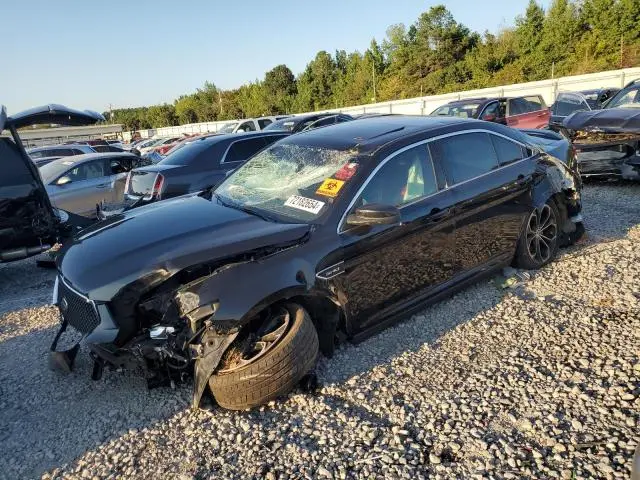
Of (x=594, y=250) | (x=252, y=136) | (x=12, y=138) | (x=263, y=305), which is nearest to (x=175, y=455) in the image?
(x=263, y=305)

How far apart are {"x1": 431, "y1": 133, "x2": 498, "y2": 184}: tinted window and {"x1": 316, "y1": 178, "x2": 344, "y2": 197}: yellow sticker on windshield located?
3.17 feet

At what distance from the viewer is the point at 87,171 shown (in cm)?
994

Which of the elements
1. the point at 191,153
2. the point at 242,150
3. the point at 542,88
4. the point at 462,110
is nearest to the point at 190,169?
the point at 191,153

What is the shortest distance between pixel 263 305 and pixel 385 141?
1756 millimetres

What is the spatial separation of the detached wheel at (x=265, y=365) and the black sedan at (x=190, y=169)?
183 inches

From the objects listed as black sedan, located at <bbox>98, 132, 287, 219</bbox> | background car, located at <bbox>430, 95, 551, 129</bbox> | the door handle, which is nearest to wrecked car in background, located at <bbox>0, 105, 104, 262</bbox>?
black sedan, located at <bbox>98, 132, 287, 219</bbox>

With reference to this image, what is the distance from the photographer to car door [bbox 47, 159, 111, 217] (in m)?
9.39

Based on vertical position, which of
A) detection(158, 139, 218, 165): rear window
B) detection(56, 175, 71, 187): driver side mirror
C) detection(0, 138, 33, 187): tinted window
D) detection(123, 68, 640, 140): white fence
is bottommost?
detection(123, 68, 640, 140): white fence

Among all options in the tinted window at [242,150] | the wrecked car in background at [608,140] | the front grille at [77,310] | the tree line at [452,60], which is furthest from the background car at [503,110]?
the tree line at [452,60]

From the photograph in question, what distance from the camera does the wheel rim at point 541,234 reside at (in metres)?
4.90

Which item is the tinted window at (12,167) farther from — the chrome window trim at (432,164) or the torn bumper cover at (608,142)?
the torn bumper cover at (608,142)

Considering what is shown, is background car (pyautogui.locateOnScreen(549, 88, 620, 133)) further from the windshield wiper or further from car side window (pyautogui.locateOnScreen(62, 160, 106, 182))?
the windshield wiper

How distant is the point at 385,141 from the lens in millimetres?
3912

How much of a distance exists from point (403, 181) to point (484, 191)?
3.02 ft
